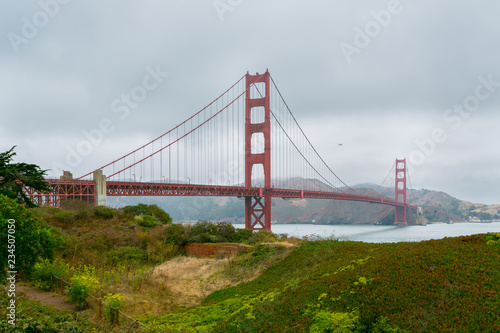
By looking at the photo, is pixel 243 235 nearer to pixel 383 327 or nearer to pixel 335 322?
pixel 335 322

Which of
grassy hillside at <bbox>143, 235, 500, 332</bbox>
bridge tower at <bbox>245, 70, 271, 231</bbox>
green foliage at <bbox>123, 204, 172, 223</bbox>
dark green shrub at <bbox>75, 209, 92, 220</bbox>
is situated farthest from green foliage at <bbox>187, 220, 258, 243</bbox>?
bridge tower at <bbox>245, 70, 271, 231</bbox>

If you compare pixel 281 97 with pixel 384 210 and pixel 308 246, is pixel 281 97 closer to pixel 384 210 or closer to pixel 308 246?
pixel 308 246

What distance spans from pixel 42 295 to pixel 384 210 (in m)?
108

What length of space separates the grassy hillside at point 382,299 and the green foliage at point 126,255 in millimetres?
8346

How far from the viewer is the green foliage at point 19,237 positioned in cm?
1099

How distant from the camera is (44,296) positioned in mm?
12797

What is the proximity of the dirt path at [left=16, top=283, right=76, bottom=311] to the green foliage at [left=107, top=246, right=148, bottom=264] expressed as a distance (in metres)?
5.38

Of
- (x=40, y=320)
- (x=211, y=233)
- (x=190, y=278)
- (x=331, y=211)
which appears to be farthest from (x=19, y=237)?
(x=331, y=211)

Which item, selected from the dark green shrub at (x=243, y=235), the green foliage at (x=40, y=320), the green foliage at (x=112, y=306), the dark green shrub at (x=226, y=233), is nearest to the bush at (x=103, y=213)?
the dark green shrub at (x=226, y=233)

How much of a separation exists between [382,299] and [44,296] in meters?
10.4

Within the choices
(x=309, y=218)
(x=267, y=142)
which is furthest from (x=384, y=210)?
(x=267, y=142)

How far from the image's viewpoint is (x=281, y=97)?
66062mm

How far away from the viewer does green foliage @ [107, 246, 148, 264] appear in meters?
19.1

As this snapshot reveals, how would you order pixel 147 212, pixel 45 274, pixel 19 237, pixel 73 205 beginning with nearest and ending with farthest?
pixel 19 237
pixel 45 274
pixel 147 212
pixel 73 205
